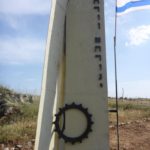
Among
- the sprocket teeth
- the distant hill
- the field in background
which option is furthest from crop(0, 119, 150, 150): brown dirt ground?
the sprocket teeth

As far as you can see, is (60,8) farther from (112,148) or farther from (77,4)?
(112,148)

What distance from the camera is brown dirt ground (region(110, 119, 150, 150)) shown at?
1069 cm

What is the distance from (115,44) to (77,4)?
40.7 inches

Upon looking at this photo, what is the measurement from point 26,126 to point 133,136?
9.90ft

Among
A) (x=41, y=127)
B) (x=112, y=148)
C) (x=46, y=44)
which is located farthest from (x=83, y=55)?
(x=112, y=148)

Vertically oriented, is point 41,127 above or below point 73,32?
below

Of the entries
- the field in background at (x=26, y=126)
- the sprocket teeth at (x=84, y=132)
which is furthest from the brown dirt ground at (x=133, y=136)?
the sprocket teeth at (x=84, y=132)

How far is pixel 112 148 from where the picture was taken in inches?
→ 398

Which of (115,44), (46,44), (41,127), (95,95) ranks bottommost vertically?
(41,127)

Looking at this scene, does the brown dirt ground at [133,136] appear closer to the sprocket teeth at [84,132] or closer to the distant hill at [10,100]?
the distant hill at [10,100]

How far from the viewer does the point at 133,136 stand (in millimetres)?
12008

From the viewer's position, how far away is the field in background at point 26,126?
32.7ft

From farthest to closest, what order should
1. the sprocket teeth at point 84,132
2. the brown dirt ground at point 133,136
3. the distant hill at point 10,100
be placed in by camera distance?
the distant hill at point 10,100
the brown dirt ground at point 133,136
the sprocket teeth at point 84,132

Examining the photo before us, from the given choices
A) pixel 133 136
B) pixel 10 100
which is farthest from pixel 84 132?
pixel 10 100
